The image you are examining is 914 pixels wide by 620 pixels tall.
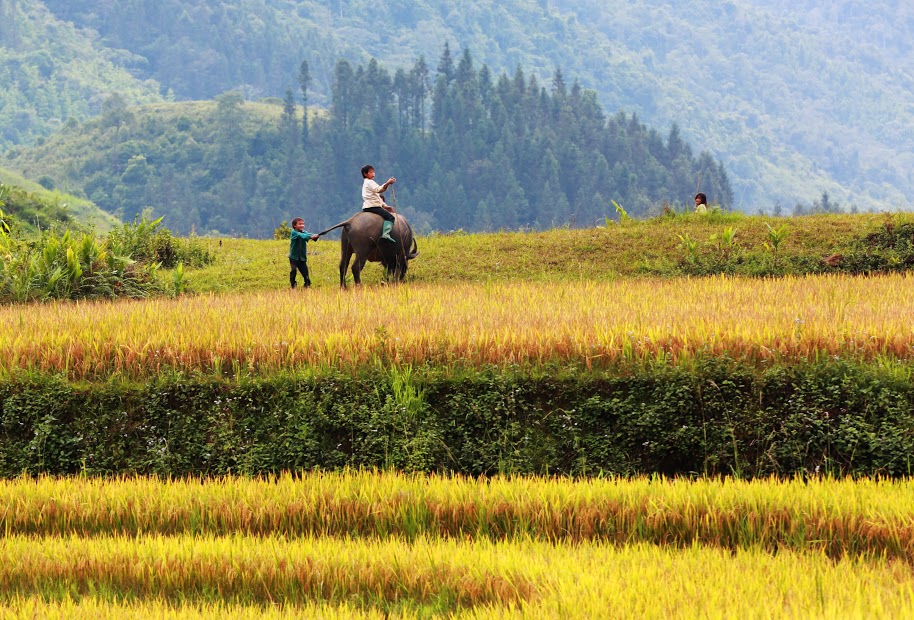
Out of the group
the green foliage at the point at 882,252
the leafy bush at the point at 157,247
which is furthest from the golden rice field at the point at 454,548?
the leafy bush at the point at 157,247

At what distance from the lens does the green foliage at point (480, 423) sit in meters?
8.32

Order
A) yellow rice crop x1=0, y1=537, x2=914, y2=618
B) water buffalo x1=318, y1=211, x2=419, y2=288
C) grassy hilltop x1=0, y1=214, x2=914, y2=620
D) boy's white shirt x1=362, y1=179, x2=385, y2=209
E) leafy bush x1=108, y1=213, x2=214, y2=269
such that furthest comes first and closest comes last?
leafy bush x1=108, y1=213, x2=214, y2=269
boy's white shirt x1=362, y1=179, x2=385, y2=209
water buffalo x1=318, y1=211, x2=419, y2=288
grassy hilltop x1=0, y1=214, x2=914, y2=620
yellow rice crop x1=0, y1=537, x2=914, y2=618

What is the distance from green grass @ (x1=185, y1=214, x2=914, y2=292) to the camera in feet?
59.1

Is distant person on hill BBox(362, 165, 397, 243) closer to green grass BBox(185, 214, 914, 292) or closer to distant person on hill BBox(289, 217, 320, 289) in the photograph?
distant person on hill BBox(289, 217, 320, 289)

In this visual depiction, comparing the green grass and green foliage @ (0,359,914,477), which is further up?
the green grass

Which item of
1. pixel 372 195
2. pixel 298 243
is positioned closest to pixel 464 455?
pixel 372 195

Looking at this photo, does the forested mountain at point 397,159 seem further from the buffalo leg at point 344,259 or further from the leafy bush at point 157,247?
the buffalo leg at point 344,259

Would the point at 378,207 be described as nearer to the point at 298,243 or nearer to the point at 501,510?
the point at 298,243

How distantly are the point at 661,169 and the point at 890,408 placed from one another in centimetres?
14390

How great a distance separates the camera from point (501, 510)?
22.8ft

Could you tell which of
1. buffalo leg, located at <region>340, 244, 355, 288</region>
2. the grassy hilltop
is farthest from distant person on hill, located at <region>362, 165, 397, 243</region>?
the grassy hilltop

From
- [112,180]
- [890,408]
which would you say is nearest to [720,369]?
[890,408]

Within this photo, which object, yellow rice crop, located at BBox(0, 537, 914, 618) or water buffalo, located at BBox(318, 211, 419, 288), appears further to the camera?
water buffalo, located at BBox(318, 211, 419, 288)

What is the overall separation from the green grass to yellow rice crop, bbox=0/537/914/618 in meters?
11.5
